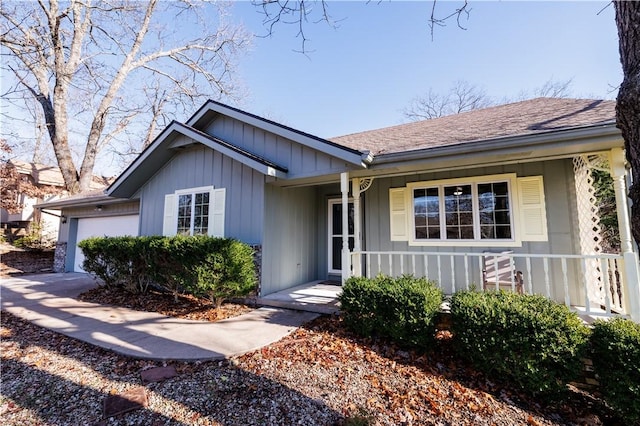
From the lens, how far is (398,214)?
6762 mm

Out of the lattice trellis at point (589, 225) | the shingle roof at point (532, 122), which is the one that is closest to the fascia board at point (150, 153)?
the shingle roof at point (532, 122)

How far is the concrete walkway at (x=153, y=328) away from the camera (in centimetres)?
397

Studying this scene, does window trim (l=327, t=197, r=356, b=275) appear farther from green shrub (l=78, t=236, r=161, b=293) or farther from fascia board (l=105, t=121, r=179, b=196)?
fascia board (l=105, t=121, r=179, b=196)

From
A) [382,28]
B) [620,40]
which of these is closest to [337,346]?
[620,40]

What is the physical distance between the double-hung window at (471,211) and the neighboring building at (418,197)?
0.02 meters

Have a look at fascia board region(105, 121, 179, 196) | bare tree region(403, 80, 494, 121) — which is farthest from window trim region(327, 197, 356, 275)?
bare tree region(403, 80, 494, 121)

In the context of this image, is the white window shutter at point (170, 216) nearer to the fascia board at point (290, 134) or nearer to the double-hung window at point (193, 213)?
the double-hung window at point (193, 213)

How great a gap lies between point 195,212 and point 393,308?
570 centimetres

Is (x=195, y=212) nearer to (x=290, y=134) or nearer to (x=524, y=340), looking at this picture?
(x=290, y=134)

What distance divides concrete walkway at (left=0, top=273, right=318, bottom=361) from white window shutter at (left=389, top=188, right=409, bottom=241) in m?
2.77

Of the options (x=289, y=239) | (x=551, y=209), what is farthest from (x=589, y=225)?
(x=289, y=239)

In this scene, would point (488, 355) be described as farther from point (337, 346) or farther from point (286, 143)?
point (286, 143)

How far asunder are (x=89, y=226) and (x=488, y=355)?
13693 millimetres

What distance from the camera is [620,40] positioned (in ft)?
6.80
